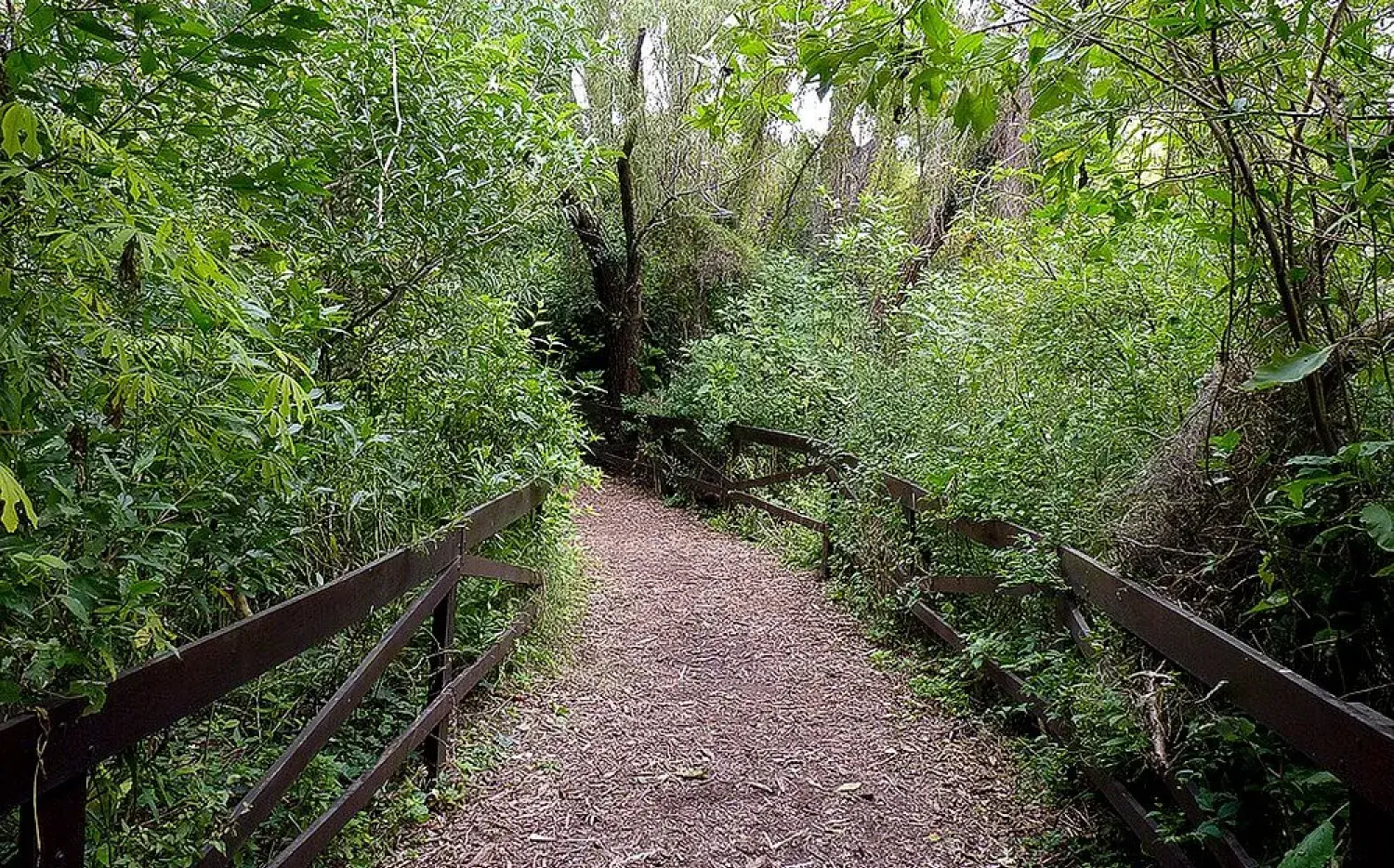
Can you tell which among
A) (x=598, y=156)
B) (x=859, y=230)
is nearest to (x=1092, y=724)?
(x=598, y=156)

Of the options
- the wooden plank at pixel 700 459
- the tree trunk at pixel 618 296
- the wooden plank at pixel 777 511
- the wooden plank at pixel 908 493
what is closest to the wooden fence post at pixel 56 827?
the wooden plank at pixel 908 493

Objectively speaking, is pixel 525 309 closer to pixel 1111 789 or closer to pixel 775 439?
pixel 1111 789

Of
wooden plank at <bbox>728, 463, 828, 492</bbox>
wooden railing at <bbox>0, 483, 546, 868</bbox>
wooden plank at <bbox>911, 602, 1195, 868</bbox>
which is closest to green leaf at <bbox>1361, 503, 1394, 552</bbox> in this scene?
wooden plank at <bbox>911, 602, 1195, 868</bbox>

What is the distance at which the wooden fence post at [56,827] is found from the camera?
144 cm

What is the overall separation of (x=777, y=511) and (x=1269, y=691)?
7.29m

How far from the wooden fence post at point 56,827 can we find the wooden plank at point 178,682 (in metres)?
0.04

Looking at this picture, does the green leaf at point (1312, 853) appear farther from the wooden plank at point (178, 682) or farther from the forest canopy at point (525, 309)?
the wooden plank at point (178, 682)

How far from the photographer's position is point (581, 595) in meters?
6.53

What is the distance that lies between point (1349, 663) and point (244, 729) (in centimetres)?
318

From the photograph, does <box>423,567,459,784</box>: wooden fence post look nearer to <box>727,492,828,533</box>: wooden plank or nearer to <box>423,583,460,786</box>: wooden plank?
<box>423,583,460,786</box>: wooden plank

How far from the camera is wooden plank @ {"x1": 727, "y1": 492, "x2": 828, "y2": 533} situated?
792 centimetres

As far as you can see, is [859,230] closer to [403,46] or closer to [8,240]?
[403,46]

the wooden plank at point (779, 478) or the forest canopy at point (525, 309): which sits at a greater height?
the forest canopy at point (525, 309)

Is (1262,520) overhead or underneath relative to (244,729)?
overhead
